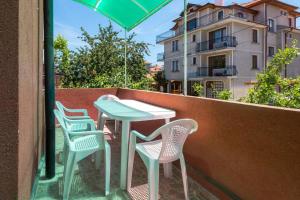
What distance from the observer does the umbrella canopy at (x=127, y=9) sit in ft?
15.5

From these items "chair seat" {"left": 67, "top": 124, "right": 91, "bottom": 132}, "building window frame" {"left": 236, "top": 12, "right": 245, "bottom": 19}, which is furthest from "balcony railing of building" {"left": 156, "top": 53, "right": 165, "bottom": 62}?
"chair seat" {"left": 67, "top": 124, "right": 91, "bottom": 132}

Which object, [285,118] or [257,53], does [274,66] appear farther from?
[257,53]

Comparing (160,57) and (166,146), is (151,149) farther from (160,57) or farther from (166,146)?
(160,57)

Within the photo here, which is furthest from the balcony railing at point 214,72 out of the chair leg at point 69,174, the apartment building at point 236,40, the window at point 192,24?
the chair leg at point 69,174

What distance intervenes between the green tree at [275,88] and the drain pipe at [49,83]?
568 cm

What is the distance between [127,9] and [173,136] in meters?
3.86

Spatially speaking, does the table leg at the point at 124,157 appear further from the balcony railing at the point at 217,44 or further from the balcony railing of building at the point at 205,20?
the balcony railing of building at the point at 205,20

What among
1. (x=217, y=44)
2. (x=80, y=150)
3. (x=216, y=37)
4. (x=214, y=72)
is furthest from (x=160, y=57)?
(x=80, y=150)

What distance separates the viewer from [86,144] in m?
3.00

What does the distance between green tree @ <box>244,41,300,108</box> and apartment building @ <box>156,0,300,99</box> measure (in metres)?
13.6

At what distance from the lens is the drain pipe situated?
3117 mm
